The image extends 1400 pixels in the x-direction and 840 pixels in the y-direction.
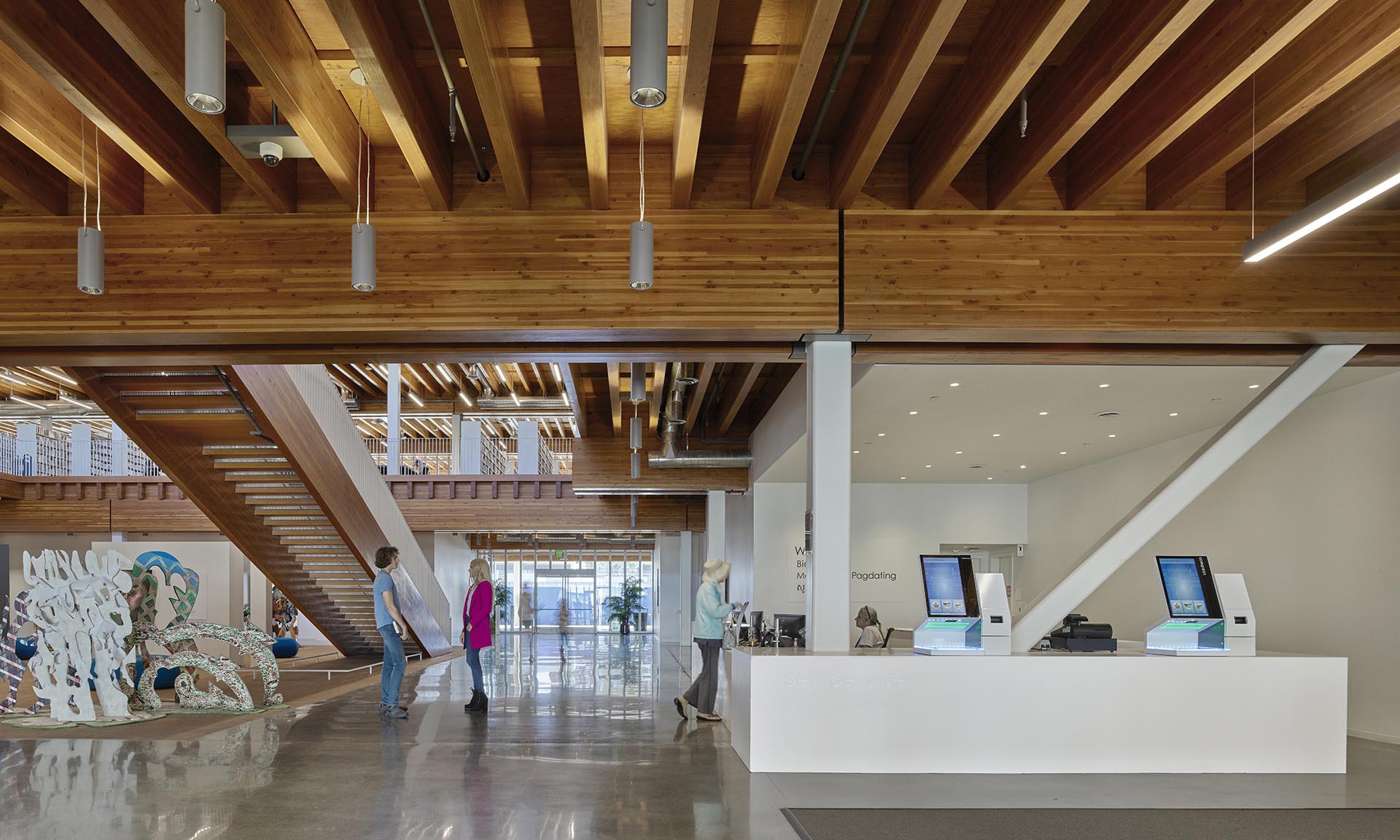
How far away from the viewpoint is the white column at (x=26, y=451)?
19.5 meters

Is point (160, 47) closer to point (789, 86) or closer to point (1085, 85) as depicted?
point (789, 86)

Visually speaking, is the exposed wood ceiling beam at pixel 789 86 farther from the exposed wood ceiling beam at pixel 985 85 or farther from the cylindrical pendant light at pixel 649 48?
the cylindrical pendant light at pixel 649 48

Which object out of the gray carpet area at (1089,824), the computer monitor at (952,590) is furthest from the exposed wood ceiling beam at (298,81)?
the computer monitor at (952,590)

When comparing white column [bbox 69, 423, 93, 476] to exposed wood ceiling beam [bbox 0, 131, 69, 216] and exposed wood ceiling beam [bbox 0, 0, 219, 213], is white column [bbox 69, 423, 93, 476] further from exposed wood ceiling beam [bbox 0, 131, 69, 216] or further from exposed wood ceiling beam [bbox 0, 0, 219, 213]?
exposed wood ceiling beam [bbox 0, 0, 219, 213]

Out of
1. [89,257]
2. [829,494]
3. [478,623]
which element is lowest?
[478,623]

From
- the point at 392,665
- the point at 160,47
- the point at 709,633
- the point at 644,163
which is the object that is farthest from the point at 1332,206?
the point at 392,665

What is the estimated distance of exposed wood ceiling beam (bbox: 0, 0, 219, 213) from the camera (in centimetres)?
478

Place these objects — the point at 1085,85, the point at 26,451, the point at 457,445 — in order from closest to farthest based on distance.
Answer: the point at 1085,85 → the point at 26,451 → the point at 457,445

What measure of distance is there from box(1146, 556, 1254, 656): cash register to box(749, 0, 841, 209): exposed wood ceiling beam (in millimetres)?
4295

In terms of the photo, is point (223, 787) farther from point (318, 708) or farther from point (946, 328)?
point (946, 328)

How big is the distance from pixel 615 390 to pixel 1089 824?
315 inches

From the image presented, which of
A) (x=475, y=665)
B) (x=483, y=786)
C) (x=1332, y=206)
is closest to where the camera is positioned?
(x=1332, y=206)

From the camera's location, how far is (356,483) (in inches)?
485

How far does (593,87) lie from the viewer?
5344mm
